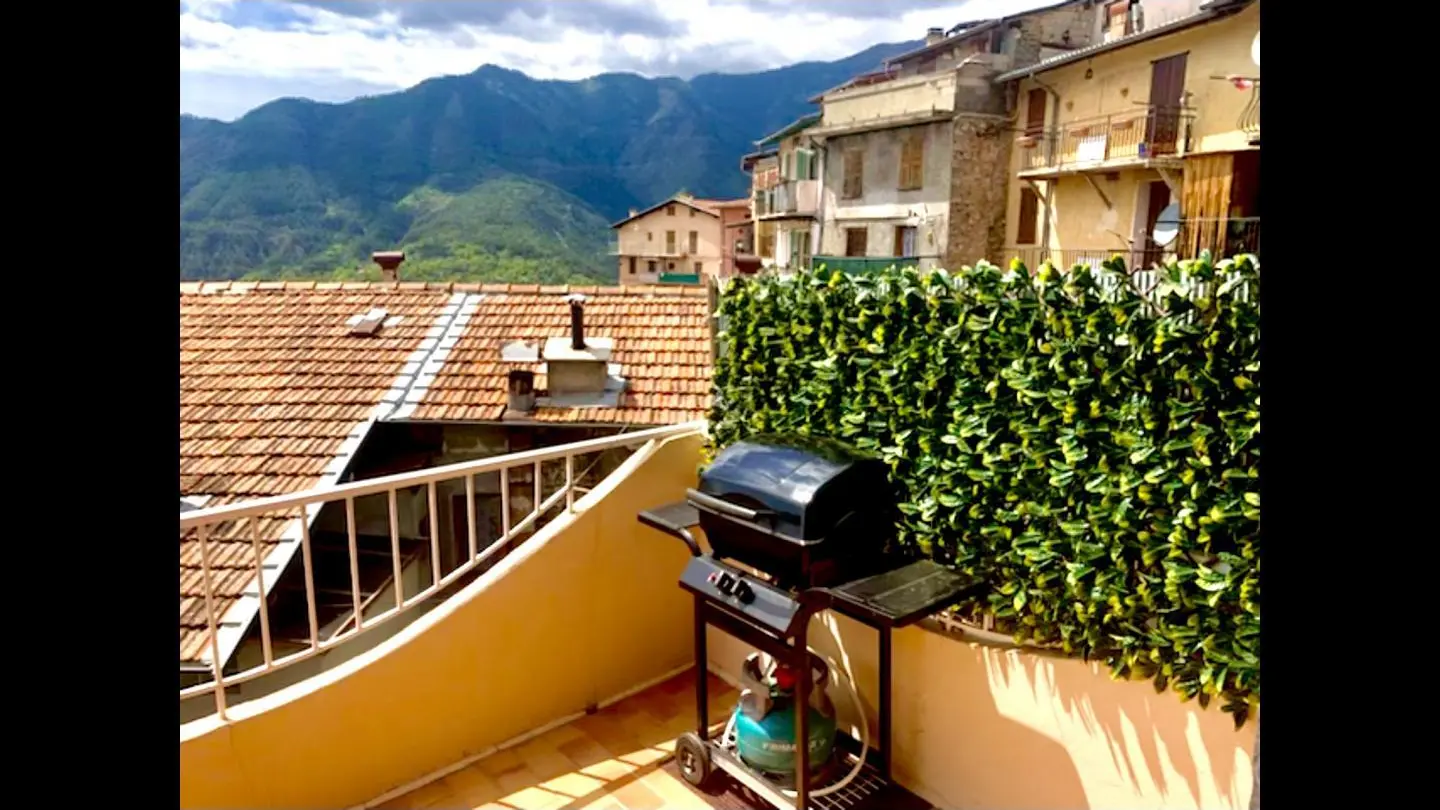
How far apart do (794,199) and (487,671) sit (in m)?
23.6

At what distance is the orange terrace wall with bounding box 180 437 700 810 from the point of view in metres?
2.83

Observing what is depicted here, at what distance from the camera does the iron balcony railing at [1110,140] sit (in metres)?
15.2

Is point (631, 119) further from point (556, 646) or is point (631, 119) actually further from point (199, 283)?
point (556, 646)

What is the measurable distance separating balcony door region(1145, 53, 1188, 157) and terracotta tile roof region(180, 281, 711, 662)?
10.9 metres

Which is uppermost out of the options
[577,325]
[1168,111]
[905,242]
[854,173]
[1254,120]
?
Answer: [1168,111]

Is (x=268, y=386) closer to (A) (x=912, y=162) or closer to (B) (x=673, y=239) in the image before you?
(A) (x=912, y=162)

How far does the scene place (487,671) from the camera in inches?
136

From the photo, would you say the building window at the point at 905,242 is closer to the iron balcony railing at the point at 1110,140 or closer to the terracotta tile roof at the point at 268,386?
the iron balcony railing at the point at 1110,140

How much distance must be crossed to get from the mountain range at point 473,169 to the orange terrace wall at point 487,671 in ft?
8.95

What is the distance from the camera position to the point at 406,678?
3.20m

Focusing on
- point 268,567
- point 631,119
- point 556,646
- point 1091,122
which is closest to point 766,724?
point 556,646

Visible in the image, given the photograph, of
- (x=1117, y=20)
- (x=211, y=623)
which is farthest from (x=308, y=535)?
(x=1117, y=20)
